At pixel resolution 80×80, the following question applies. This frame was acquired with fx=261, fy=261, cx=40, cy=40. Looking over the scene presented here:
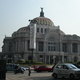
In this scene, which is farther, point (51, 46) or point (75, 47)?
point (75, 47)

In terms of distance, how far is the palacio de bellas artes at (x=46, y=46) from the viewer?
102500 millimetres

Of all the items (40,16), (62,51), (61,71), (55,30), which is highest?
(40,16)

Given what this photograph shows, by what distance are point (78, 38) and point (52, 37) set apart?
11052mm

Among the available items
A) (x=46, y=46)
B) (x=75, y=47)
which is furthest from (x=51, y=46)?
(x=75, y=47)

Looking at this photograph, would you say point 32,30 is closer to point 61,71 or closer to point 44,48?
point 44,48

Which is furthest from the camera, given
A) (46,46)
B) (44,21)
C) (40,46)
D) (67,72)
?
(44,21)

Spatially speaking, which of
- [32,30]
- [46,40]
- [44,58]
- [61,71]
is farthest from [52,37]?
[61,71]

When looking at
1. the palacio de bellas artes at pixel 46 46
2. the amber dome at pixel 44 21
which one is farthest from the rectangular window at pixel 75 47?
the amber dome at pixel 44 21

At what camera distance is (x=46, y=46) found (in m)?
105

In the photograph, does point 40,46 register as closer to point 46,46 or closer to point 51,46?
point 46,46

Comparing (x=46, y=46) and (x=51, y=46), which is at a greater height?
(x=51, y=46)

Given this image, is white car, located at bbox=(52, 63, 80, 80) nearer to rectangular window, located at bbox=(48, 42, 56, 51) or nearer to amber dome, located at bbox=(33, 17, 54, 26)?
rectangular window, located at bbox=(48, 42, 56, 51)

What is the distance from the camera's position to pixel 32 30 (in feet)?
242

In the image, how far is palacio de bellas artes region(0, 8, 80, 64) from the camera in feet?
336
